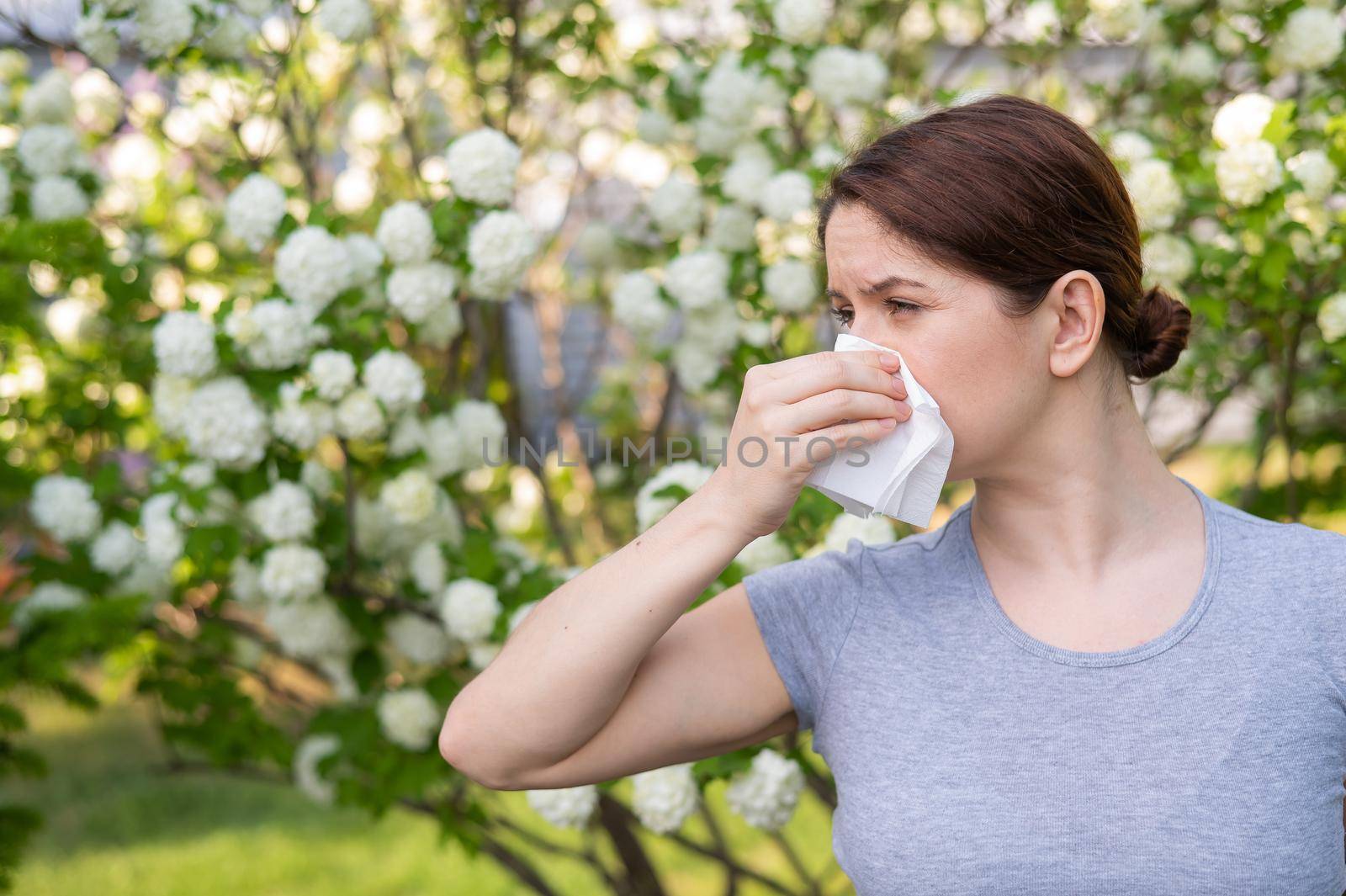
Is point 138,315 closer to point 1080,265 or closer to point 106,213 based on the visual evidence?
point 106,213

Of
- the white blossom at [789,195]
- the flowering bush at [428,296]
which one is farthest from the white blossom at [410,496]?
the white blossom at [789,195]

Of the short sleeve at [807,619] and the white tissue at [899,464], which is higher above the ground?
the white tissue at [899,464]

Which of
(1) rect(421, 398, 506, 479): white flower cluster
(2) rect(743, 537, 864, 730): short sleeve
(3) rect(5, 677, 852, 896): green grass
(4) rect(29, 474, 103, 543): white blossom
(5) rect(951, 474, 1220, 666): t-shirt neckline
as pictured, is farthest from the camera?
(3) rect(5, 677, 852, 896): green grass

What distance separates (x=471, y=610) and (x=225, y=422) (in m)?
0.62

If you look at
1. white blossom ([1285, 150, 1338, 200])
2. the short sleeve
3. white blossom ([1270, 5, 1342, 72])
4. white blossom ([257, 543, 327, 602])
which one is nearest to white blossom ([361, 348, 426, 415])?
white blossom ([257, 543, 327, 602])

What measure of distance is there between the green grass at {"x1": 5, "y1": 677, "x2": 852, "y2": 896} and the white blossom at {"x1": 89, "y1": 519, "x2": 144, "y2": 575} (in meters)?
1.55

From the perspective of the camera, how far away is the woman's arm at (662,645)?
1.33m

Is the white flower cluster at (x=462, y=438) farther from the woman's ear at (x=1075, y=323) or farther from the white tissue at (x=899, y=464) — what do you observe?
the woman's ear at (x=1075, y=323)

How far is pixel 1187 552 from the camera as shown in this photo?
4.93 feet

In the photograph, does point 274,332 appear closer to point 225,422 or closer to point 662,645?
point 225,422

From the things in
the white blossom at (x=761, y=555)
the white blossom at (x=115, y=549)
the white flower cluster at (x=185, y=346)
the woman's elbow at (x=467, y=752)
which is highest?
the woman's elbow at (x=467, y=752)

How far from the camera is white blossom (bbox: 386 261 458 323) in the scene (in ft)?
7.79

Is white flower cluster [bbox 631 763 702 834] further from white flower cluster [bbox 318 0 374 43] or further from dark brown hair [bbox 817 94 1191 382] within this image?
white flower cluster [bbox 318 0 374 43]

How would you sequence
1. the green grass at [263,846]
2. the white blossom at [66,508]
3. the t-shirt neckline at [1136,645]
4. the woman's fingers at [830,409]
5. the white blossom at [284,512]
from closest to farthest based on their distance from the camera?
the woman's fingers at [830,409]
the t-shirt neckline at [1136,645]
the white blossom at [284,512]
the white blossom at [66,508]
the green grass at [263,846]
